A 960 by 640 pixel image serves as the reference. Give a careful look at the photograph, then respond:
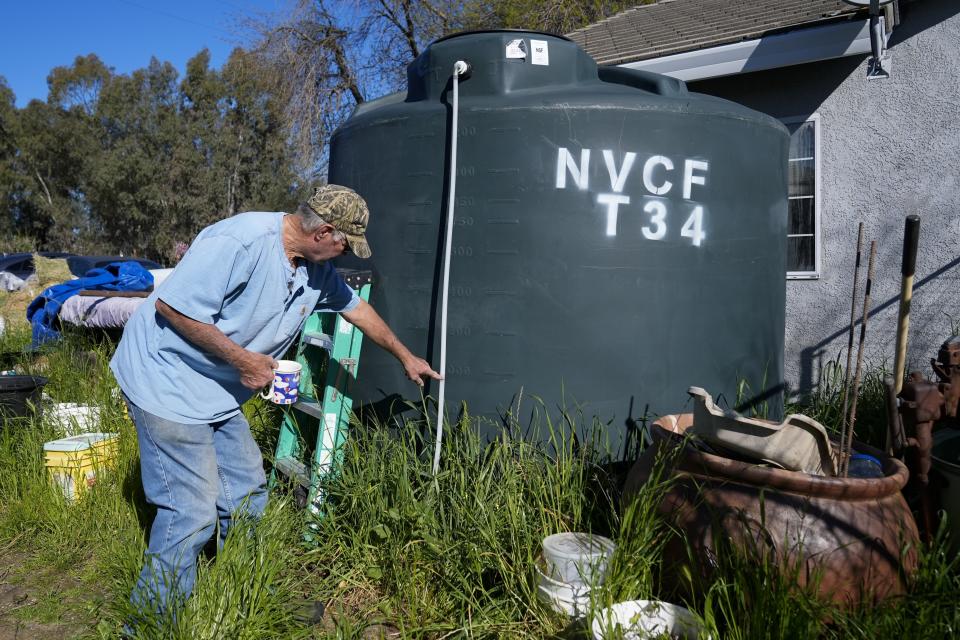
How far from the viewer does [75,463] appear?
3.81m

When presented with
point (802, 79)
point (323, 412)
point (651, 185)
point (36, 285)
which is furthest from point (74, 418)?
point (36, 285)

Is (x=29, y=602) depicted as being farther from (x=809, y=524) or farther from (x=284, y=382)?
(x=809, y=524)

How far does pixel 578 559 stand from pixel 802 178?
4.67 m

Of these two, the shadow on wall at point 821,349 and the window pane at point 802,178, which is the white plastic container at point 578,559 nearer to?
A: the shadow on wall at point 821,349

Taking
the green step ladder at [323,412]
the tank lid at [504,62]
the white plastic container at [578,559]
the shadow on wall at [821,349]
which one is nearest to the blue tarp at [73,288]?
the green step ladder at [323,412]

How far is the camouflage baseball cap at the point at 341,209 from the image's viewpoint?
2.68 meters

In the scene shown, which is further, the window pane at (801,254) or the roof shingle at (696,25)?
the window pane at (801,254)

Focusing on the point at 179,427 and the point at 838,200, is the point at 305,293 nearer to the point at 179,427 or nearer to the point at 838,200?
the point at 179,427

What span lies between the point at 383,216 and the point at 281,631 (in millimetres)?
→ 1905

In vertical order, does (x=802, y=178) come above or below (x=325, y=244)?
above

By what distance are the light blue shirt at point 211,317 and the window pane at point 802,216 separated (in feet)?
15.4

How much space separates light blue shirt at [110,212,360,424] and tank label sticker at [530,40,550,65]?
1502mm

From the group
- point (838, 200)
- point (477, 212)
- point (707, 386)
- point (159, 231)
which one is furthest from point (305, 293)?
point (159, 231)

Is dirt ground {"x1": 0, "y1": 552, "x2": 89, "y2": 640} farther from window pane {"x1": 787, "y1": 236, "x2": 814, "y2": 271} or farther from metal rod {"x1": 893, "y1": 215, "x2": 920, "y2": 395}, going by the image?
window pane {"x1": 787, "y1": 236, "x2": 814, "y2": 271}
